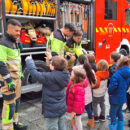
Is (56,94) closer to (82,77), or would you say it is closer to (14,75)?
(82,77)

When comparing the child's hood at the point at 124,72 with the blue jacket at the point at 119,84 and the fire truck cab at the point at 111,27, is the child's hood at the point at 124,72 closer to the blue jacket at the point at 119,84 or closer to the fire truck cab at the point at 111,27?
the blue jacket at the point at 119,84

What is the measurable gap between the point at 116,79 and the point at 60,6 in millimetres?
2476

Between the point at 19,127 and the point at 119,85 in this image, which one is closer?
the point at 119,85

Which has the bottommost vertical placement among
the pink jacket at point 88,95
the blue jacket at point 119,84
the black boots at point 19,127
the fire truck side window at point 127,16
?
the black boots at point 19,127

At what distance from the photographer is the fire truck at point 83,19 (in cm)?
380

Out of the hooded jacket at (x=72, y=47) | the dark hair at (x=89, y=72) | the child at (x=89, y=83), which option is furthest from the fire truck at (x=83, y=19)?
the dark hair at (x=89, y=72)

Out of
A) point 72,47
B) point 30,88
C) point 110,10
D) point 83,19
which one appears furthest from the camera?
point 110,10

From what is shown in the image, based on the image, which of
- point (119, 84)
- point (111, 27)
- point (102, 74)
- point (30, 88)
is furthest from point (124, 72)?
point (111, 27)

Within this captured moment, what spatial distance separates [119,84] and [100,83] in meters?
0.53

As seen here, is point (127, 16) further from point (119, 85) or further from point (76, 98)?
point (76, 98)

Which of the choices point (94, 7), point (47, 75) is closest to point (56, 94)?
point (47, 75)

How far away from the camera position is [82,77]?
8.02ft

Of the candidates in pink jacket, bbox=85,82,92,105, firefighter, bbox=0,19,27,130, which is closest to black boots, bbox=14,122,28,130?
firefighter, bbox=0,19,27,130

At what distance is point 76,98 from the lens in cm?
239
